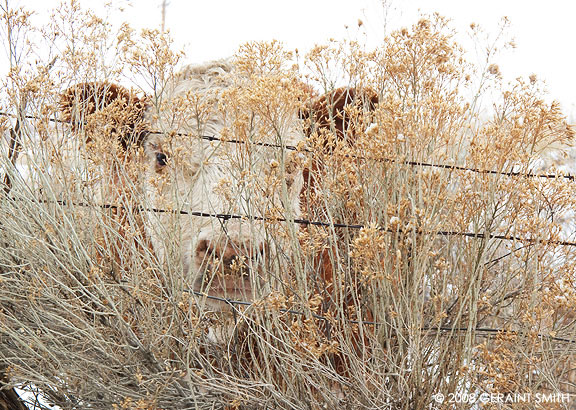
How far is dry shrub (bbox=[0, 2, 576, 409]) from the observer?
2.38 m

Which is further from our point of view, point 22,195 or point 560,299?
point 22,195

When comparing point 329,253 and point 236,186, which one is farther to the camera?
point 236,186

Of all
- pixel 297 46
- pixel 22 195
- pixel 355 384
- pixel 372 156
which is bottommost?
pixel 355 384

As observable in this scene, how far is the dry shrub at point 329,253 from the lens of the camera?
238 centimetres

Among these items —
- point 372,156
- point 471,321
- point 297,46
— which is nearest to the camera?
point 471,321

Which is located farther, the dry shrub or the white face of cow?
the white face of cow

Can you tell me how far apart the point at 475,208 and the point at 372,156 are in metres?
0.46

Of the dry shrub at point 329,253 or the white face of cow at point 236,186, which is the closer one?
the dry shrub at point 329,253

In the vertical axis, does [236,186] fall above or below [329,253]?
above

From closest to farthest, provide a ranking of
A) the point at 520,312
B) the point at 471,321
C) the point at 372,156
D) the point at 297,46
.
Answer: the point at 471,321 < the point at 372,156 < the point at 520,312 < the point at 297,46

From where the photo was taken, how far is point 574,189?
106 inches

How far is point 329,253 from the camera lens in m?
2.59

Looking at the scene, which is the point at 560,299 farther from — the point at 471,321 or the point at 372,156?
the point at 372,156

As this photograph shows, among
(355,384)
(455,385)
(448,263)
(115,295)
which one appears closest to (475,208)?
(448,263)
